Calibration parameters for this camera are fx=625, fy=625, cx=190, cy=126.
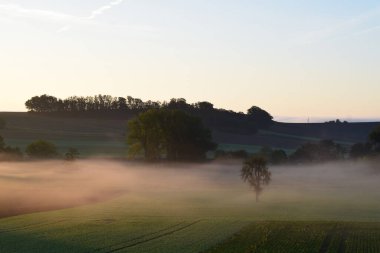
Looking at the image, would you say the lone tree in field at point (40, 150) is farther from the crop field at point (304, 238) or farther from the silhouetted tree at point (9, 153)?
the crop field at point (304, 238)

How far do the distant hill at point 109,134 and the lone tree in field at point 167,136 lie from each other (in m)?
12.5

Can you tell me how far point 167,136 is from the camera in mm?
116625

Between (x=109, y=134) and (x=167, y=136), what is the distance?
42583mm

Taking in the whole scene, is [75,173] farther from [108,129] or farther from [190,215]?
[108,129]

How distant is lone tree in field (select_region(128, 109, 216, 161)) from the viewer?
382ft

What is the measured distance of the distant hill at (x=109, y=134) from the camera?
13925 cm

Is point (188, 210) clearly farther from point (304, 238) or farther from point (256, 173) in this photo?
point (304, 238)

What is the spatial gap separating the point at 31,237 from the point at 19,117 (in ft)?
470

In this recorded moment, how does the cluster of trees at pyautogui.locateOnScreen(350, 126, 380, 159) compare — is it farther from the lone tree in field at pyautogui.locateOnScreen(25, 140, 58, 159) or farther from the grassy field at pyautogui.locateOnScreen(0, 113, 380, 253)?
the lone tree in field at pyautogui.locateOnScreen(25, 140, 58, 159)

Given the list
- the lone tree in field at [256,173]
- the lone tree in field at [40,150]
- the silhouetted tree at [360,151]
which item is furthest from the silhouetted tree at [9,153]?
the silhouetted tree at [360,151]

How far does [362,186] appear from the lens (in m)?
88.1

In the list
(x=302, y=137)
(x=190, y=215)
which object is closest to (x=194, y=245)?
(x=190, y=215)

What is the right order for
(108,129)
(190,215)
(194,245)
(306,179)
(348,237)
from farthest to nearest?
1. (108,129)
2. (306,179)
3. (190,215)
4. (348,237)
5. (194,245)

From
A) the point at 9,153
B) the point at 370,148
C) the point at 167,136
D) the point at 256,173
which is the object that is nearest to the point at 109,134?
the point at 167,136
